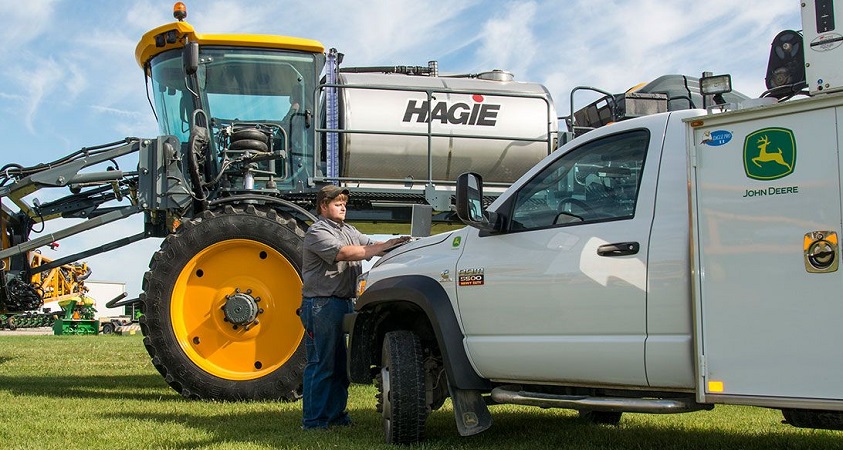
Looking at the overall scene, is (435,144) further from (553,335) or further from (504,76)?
(553,335)

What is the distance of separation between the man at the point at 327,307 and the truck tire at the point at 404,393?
983 millimetres

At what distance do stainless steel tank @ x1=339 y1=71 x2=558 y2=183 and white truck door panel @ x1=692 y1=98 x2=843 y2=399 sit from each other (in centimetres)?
514

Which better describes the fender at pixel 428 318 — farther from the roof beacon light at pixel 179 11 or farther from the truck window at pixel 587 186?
the roof beacon light at pixel 179 11

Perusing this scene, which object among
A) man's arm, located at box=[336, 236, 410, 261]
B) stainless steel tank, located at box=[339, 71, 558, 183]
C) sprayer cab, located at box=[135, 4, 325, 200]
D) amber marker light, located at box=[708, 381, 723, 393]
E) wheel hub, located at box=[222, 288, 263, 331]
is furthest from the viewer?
sprayer cab, located at box=[135, 4, 325, 200]

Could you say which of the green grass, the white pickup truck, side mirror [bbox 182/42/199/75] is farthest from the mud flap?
side mirror [bbox 182/42/199/75]

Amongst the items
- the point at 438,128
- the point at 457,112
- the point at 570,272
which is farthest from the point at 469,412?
the point at 457,112

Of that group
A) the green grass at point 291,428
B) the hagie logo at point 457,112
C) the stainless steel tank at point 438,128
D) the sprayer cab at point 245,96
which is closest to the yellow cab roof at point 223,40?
the sprayer cab at point 245,96

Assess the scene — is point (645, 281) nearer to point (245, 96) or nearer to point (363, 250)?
point (363, 250)

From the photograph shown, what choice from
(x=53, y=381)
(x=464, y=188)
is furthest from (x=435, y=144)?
(x=53, y=381)

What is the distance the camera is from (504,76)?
10.3 meters

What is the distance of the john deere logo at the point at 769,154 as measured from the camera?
13.6 ft

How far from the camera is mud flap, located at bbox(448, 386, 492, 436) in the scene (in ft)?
18.1

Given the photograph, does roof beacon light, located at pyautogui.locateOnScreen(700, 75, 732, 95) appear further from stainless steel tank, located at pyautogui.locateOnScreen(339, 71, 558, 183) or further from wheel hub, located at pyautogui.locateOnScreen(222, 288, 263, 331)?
wheel hub, located at pyautogui.locateOnScreen(222, 288, 263, 331)

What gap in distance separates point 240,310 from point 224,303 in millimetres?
230
